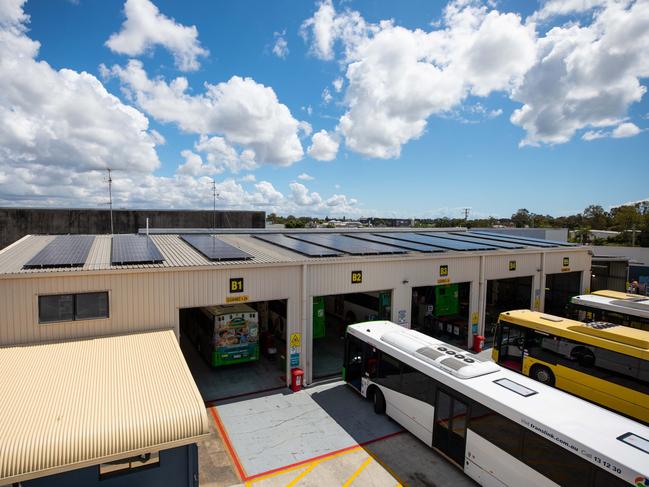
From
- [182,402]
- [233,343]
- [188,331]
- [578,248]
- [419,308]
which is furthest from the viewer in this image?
[578,248]

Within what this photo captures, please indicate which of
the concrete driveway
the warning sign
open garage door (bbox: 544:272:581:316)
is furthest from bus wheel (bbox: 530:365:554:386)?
open garage door (bbox: 544:272:581:316)

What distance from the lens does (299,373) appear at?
14.5 metres

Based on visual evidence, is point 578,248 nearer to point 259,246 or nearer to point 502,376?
point 502,376

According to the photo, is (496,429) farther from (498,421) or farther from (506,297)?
(506,297)

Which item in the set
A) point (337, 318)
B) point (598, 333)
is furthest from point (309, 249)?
point (598, 333)

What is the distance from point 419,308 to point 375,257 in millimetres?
7493

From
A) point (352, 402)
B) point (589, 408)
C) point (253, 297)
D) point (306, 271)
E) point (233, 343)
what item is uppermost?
point (306, 271)

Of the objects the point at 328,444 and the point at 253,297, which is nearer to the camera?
the point at 328,444

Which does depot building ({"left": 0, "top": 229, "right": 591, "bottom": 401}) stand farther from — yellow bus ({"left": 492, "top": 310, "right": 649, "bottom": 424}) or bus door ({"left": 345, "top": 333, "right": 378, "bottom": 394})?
yellow bus ({"left": 492, "top": 310, "right": 649, "bottom": 424})

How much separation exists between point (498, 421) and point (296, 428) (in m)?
5.98

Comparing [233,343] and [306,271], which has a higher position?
[306,271]

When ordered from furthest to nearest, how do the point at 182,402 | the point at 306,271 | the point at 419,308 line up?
the point at 419,308 → the point at 306,271 → the point at 182,402

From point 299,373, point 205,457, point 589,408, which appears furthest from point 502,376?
point 205,457

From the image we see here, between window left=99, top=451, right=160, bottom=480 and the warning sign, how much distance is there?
7.07 m
